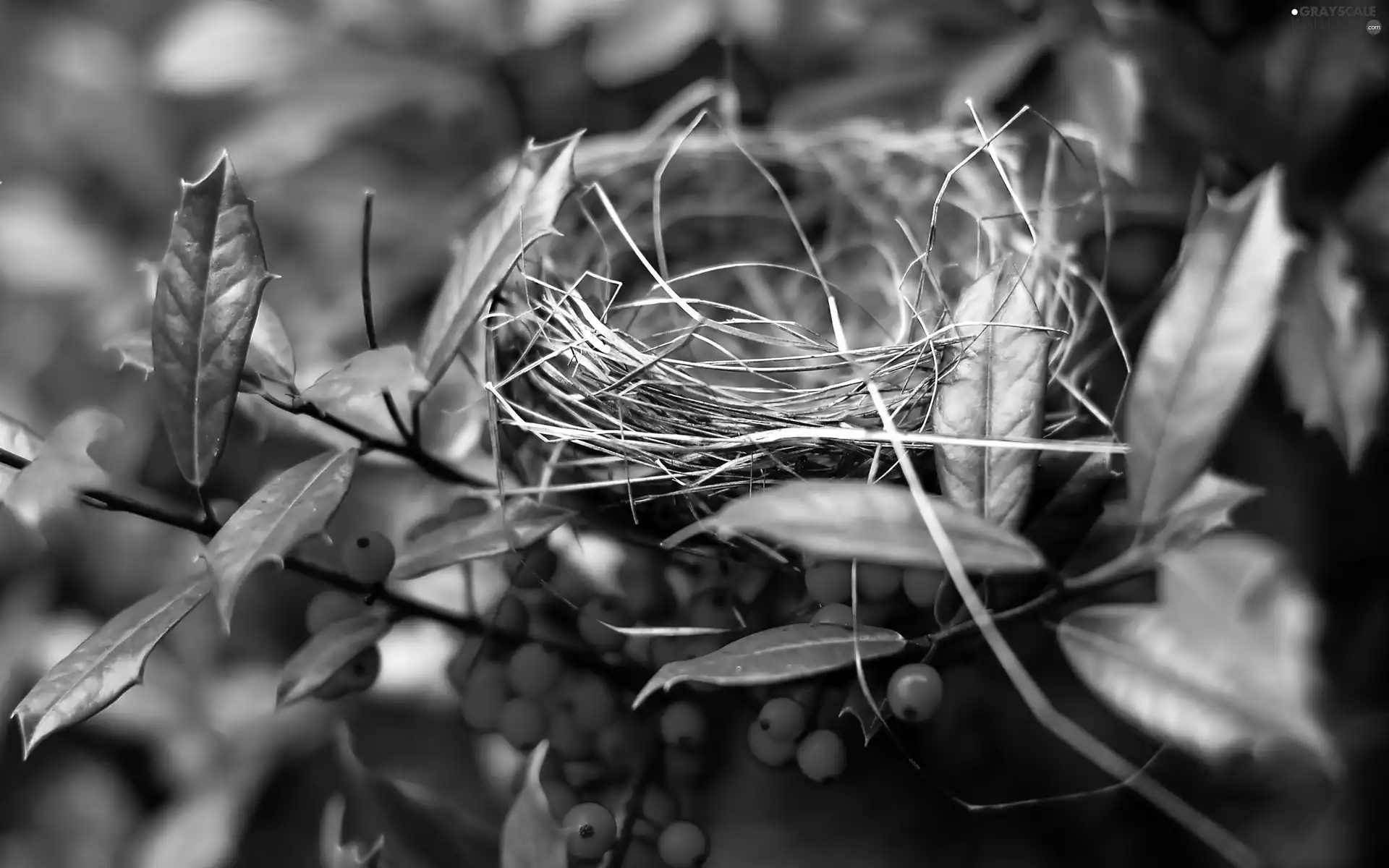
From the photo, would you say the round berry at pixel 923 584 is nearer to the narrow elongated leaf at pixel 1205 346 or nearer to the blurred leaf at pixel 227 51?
the narrow elongated leaf at pixel 1205 346

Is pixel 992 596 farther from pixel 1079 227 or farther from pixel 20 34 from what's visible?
pixel 20 34

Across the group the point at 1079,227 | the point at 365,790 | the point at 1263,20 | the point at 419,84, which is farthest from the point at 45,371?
the point at 1263,20

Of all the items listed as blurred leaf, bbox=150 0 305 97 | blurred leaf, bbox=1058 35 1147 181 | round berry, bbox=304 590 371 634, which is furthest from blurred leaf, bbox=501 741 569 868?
blurred leaf, bbox=150 0 305 97

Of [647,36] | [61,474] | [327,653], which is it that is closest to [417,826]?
[327,653]

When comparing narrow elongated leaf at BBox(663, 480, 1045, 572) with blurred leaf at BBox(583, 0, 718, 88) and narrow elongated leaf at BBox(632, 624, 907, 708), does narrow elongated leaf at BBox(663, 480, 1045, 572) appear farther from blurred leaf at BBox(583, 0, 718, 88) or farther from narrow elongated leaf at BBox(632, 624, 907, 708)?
blurred leaf at BBox(583, 0, 718, 88)

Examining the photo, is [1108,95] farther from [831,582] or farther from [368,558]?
[368,558]

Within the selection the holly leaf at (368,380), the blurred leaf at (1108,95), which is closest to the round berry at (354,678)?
the holly leaf at (368,380)
